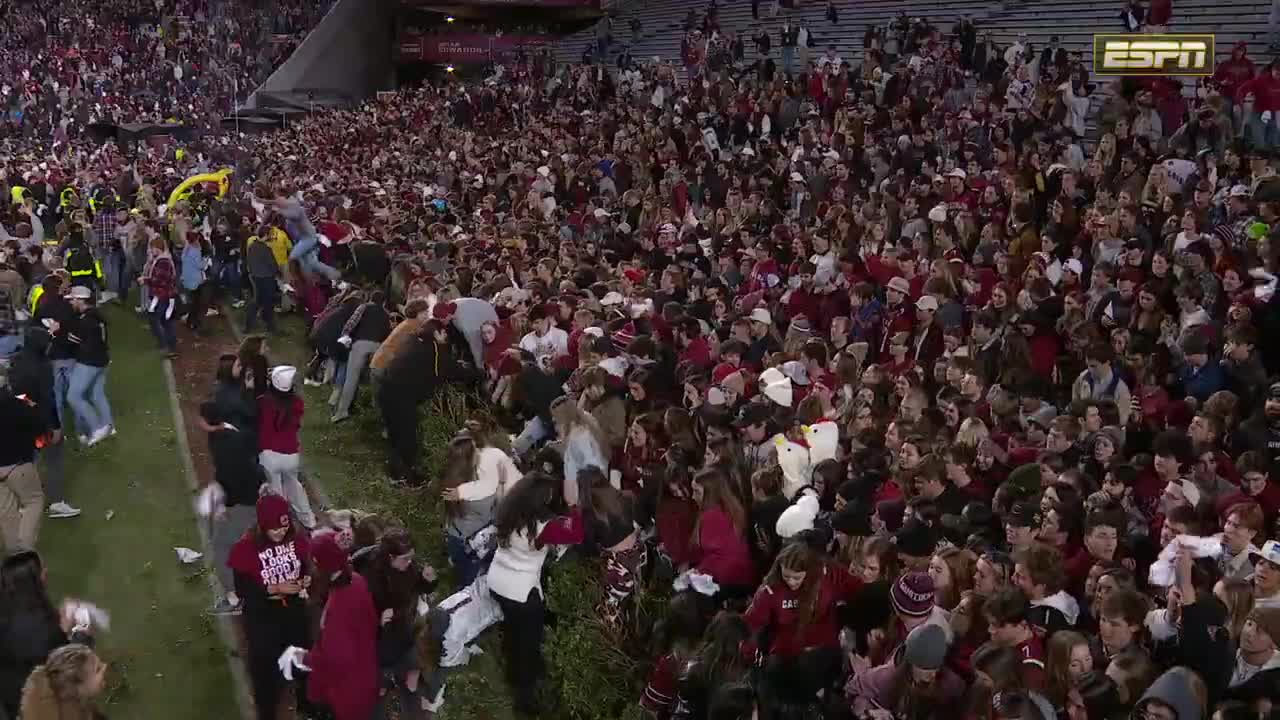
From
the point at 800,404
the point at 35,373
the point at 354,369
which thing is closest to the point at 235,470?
the point at 35,373

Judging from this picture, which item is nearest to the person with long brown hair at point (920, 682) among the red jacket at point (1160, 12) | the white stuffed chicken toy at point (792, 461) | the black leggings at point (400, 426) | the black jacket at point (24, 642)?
the white stuffed chicken toy at point (792, 461)

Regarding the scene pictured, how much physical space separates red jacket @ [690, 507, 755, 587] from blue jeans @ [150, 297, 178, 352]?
31.8 ft

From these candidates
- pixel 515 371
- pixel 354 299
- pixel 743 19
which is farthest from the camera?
pixel 743 19

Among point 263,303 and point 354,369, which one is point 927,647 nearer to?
point 354,369

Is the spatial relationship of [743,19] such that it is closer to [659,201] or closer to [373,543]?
[659,201]

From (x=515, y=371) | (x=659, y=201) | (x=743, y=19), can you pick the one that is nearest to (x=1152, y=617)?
(x=515, y=371)

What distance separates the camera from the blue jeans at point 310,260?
48.0 feet

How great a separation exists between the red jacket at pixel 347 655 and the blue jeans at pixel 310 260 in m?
9.47

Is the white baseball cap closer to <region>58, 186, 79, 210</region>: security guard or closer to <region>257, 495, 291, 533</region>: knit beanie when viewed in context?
<region>257, 495, 291, 533</region>: knit beanie

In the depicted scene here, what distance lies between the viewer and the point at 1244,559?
5.58 m

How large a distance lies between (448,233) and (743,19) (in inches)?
689

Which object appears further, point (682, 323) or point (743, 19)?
point (743, 19)

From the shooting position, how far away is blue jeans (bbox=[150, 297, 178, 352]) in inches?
549

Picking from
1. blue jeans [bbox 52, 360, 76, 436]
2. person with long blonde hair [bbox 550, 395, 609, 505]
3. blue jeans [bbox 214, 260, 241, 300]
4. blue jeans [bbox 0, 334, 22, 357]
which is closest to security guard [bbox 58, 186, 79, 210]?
blue jeans [bbox 214, 260, 241, 300]
